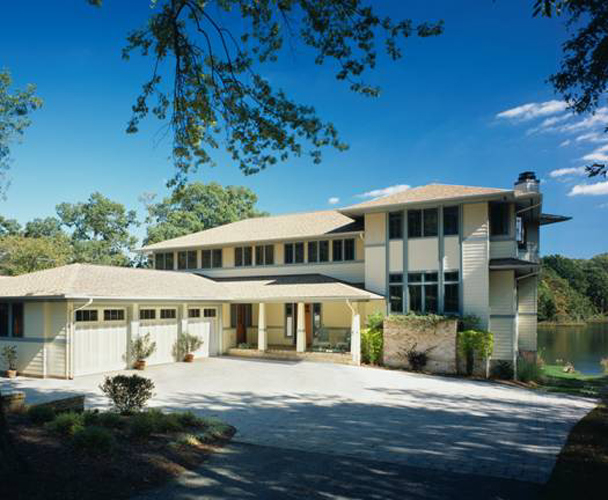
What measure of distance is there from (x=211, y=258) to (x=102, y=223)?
24274mm

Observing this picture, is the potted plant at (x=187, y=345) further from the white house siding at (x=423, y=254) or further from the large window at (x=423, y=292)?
the white house siding at (x=423, y=254)

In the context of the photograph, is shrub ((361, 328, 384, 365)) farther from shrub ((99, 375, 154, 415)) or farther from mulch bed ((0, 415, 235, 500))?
mulch bed ((0, 415, 235, 500))

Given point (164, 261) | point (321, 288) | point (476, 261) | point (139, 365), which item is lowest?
point (139, 365)

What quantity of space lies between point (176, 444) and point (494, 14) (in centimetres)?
944

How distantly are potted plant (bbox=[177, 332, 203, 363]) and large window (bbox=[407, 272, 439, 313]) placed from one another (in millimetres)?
9244

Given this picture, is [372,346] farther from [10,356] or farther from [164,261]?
[164,261]

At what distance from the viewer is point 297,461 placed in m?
6.54

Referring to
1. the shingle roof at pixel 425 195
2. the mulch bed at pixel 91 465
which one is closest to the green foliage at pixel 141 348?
the mulch bed at pixel 91 465

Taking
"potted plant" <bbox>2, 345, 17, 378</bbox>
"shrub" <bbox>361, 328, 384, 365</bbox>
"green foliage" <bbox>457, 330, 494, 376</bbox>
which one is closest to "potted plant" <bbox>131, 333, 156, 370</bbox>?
"potted plant" <bbox>2, 345, 17, 378</bbox>

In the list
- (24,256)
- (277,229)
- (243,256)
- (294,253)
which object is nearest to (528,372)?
(294,253)

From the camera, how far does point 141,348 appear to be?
16.5m

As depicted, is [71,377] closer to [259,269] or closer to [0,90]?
[259,269]

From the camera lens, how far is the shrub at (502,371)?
16672 mm

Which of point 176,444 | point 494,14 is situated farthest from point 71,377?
point 494,14
